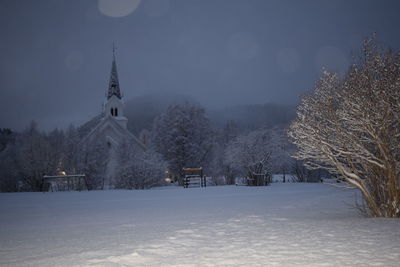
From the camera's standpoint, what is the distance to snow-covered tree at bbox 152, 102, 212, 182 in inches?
1249

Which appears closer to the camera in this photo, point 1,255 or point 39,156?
point 1,255

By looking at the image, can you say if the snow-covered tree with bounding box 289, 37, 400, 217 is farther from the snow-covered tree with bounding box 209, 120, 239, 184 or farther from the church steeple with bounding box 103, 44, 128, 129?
the church steeple with bounding box 103, 44, 128, 129

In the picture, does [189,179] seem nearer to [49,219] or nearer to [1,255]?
[49,219]

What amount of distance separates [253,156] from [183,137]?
1164cm

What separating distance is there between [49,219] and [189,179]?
14.0 meters

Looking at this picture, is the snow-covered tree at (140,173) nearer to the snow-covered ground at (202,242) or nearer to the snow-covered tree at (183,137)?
the snow-covered tree at (183,137)

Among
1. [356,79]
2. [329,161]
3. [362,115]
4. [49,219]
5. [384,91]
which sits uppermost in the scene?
[356,79]

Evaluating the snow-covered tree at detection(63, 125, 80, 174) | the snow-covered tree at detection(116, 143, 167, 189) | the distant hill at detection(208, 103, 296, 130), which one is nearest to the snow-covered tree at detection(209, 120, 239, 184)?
the snow-covered tree at detection(116, 143, 167, 189)

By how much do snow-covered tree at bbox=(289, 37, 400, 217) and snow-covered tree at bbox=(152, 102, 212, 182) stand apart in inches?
972

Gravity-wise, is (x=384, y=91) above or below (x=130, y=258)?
above

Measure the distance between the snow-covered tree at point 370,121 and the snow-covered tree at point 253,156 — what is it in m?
13.0

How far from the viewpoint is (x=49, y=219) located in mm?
7391

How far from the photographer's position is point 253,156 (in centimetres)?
2170

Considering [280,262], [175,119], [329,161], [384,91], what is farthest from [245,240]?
[175,119]
